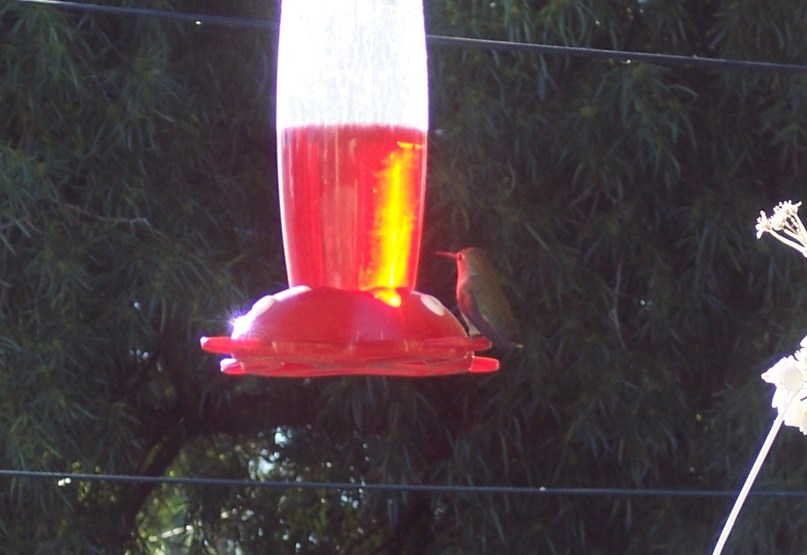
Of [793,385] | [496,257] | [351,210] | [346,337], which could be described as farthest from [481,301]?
[793,385]

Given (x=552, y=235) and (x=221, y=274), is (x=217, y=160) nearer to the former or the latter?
(x=221, y=274)

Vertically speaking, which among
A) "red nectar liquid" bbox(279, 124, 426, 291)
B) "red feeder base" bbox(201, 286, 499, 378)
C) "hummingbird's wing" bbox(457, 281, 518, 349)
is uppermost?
"red nectar liquid" bbox(279, 124, 426, 291)

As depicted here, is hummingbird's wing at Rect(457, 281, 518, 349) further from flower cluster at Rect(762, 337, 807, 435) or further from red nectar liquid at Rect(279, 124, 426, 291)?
flower cluster at Rect(762, 337, 807, 435)

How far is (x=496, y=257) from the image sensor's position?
2.79m

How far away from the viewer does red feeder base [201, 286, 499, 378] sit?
3.86 ft

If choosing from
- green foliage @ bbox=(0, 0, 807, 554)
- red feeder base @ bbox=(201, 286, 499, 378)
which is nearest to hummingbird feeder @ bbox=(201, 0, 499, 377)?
red feeder base @ bbox=(201, 286, 499, 378)

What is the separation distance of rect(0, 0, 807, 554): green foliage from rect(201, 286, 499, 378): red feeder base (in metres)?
1.40

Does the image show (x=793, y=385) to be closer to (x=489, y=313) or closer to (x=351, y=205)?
(x=351, y=205)

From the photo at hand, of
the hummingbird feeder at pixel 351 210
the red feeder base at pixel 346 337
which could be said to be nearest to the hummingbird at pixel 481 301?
the hummingbird feeder at pixel 351 210

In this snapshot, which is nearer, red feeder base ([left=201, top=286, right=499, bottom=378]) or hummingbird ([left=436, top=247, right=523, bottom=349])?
red feeder base ([left=201, top=286, right=499, bottom=378])

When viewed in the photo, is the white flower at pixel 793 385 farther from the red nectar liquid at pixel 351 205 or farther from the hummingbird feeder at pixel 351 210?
the red nectar liquid at pixel 351 205

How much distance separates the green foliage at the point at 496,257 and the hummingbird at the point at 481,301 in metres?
0.32

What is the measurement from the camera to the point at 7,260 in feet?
8.86

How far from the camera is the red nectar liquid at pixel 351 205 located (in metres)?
1.35
